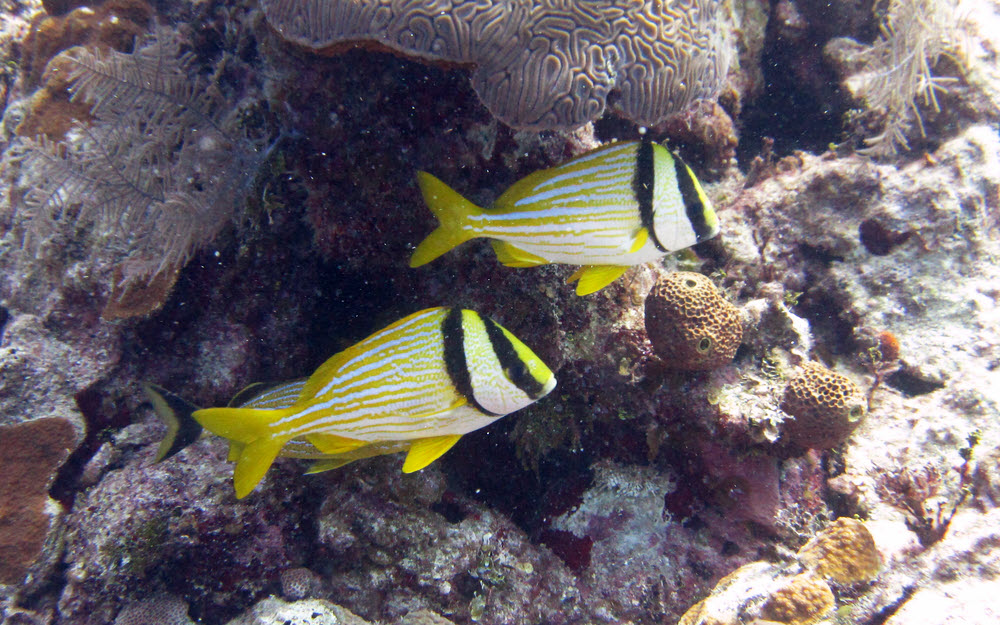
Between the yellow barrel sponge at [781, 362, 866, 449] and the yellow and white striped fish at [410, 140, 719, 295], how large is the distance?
66.3 inches

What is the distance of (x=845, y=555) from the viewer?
3.01 metres

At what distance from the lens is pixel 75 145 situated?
4.03m

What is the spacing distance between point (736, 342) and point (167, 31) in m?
4.75

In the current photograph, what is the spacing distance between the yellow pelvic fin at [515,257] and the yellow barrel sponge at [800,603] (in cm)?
265

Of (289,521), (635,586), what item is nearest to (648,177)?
(635,586)

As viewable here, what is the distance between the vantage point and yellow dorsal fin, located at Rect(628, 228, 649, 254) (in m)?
2.38

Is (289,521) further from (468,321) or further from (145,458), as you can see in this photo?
(468,321)

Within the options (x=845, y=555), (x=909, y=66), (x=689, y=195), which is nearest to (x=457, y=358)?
(x=689, y=195)

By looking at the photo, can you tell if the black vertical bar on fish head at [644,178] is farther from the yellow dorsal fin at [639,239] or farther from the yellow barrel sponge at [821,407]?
the yellow barrel sponge at [821,407]

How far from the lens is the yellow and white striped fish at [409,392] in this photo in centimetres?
213

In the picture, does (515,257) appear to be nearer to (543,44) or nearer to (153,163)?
(543,44)

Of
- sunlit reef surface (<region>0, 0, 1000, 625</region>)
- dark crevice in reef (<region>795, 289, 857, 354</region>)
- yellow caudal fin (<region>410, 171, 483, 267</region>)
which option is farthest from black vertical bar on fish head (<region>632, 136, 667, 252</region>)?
dark crevice in reef (<region>795, 289, 857, 354</region>)

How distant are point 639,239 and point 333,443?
191 centimetres

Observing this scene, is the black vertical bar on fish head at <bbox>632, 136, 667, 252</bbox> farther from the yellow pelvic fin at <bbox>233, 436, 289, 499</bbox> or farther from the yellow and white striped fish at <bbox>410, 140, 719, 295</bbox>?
the yellow pelvic fin at <bbox>233, 436, 289, 499</bbox>
